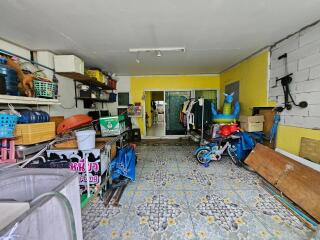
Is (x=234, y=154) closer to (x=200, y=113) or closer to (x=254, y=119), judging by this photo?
(x=254, y=119)

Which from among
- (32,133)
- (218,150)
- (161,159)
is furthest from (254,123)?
(32,133)

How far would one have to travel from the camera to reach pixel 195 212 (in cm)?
201

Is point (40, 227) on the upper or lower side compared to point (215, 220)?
upper

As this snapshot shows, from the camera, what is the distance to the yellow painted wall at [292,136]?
2.36 metres

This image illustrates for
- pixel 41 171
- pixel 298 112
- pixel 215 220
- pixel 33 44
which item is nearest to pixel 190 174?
pixel 215 220

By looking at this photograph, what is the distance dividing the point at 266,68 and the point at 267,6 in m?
1.72

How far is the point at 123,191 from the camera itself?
2.52 meters

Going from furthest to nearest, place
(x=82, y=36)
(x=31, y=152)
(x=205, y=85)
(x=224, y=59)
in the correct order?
(x=205, y=85) → (x=224, y=59) → (x=82, y=36) → (x=31, y=152)

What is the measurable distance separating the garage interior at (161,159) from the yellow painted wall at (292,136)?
0.05ft

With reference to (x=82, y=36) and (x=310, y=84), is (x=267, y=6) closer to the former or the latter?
(x=310, y=84)

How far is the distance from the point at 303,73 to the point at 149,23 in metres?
2.30

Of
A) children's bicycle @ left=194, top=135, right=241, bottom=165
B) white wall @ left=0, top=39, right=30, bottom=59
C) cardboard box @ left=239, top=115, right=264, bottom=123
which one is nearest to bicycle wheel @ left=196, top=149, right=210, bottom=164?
children's bicycle @ left=194, top=135, right=241, bottom=165

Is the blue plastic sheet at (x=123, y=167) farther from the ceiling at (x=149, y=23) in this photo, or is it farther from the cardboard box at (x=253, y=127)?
the cardboard box at (x=253, y=127)

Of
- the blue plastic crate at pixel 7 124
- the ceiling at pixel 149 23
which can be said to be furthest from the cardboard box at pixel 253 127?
the blue plastic crate at pixel 7 124
